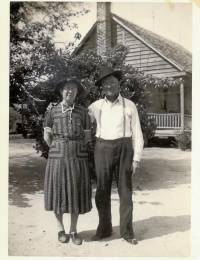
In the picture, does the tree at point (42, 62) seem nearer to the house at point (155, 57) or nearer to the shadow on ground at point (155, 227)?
the house at point (155, 57)

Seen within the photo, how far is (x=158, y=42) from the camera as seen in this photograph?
3.98 m

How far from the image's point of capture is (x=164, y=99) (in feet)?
14.1

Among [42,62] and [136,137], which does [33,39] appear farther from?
[136,137]

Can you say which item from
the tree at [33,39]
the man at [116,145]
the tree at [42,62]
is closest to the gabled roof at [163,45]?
the tree at [42,62]

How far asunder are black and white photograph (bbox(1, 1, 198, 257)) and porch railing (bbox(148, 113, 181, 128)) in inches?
0.5

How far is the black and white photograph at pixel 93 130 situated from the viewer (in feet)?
10.2

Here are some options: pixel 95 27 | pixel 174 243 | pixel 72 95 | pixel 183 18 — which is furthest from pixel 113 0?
pixel 174 243

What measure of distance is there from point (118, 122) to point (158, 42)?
1.22 m

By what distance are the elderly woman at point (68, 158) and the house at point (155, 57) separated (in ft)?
2.31

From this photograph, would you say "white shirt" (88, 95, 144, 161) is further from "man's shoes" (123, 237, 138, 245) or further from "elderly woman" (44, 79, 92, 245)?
"man's shoes" (123, 237, 138, 245)

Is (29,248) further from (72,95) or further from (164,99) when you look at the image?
(164,99)

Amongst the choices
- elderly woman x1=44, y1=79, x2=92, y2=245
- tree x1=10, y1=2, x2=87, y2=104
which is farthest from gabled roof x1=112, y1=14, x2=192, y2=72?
elderly woman x1=44, y1=79, x2=92, y2=245

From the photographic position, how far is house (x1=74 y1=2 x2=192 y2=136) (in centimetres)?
355
